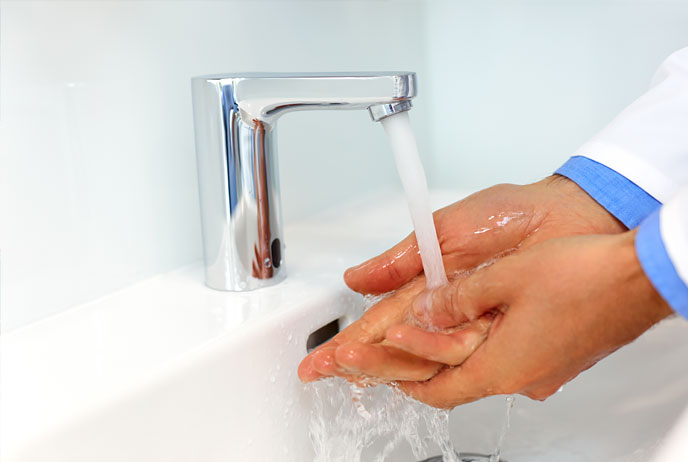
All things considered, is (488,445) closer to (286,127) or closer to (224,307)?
(224,307)

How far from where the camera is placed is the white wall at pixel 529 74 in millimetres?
866

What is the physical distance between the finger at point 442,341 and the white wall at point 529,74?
0.50m

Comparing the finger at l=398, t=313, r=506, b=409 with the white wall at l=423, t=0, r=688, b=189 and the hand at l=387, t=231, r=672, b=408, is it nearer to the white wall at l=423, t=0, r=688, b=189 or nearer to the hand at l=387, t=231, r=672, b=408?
the hand at l=387, t=231, r=672, b=408

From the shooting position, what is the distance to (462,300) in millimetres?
497

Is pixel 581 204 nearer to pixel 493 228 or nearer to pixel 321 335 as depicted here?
pixel 493 228

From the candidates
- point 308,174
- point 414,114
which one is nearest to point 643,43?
point 414,114

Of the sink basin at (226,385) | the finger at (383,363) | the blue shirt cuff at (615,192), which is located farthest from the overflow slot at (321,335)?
the blue shirt cuff at (615,192)

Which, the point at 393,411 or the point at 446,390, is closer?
the point at 446,390

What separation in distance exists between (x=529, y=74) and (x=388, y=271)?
45 centimetres

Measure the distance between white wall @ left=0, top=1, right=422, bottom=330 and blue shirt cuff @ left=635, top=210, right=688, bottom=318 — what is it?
40 cm

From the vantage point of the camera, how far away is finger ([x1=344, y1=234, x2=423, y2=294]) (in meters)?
0.59

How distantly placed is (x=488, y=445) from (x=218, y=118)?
1.12 feet

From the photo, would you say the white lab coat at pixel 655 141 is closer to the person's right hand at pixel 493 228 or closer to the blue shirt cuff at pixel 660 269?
the person's right hand at pixel 493 228

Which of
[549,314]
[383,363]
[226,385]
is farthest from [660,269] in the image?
[226,385]
